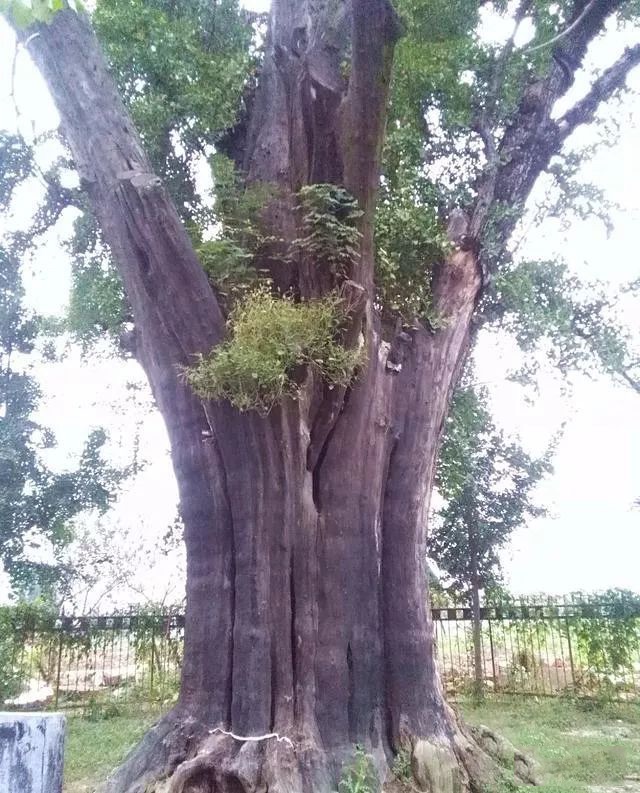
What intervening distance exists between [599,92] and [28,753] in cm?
677

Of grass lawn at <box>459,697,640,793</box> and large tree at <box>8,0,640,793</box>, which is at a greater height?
large tree at <box>8,0,640,793</box>

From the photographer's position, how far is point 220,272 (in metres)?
5.00

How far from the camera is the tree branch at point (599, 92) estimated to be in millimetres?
6473

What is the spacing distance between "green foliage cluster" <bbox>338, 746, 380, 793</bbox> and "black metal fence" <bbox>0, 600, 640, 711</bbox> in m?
5.88

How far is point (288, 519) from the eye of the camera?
4609mm

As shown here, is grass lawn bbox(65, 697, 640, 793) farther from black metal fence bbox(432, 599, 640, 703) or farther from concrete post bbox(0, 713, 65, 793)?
concrete post bbox(0, 713, 65, 793)

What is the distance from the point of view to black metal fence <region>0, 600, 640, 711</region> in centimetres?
928

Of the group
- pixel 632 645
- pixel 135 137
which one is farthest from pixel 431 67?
pixel 632 645

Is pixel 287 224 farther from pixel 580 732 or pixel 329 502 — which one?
pixel 580 732

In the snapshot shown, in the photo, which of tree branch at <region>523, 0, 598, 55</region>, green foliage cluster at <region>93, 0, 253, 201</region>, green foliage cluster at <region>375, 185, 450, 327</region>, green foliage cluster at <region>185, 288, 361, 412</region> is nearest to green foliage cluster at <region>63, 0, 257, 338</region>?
green foliage cluster at <region>93, 0, 253, 201</region>

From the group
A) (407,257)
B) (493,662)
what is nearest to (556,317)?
(407,257)

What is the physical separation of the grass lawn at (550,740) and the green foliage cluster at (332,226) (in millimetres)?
3569

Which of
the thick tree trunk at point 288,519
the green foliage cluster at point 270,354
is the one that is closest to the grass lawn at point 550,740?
the thick tree trunk at point 288,519

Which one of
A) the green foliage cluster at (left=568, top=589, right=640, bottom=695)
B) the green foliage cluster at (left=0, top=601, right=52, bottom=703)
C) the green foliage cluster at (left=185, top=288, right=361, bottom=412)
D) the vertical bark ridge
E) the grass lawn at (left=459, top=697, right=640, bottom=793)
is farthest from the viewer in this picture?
the green foliage cluster at (left=568, top=589, right=640, bottom=695)
